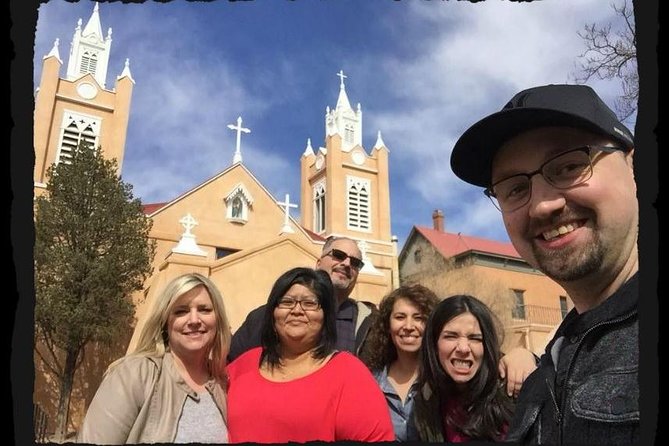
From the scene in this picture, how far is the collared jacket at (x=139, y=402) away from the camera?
1632mm

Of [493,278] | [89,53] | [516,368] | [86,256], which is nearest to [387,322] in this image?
[516,368]

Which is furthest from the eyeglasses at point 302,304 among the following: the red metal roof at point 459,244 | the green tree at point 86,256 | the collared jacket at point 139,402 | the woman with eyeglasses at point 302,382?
the red metal roof at point 459,244

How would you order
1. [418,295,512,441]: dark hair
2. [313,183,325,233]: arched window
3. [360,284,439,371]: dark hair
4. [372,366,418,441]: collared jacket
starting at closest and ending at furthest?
[418,295,512,441]: dark hair
[372,366,418,441]: collared jacket
[360,284,439,371]: dark hair
[313,183,325,233]: arched window

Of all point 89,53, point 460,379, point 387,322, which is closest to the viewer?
point 460,379

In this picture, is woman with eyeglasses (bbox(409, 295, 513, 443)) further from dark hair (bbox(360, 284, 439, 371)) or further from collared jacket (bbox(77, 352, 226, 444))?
collared jacket (bbox(77, 352, 226, 444))

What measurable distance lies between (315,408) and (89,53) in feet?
67.3

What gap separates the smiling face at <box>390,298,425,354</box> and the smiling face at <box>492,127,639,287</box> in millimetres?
1510

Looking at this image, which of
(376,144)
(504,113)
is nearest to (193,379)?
(504,113)

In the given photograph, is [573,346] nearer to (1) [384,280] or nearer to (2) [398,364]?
(2) [398,364]

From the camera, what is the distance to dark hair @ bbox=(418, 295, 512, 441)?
1850mm

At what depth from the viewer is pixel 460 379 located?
6.33ft

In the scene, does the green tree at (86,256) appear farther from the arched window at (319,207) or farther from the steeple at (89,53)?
the arched window at (319,207)

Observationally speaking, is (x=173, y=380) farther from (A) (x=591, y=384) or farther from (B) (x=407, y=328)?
(A) (x=591, y=384)

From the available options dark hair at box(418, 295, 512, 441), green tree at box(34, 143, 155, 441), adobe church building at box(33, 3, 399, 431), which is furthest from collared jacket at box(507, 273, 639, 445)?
green tree at box(34, 143, 155, 441)
